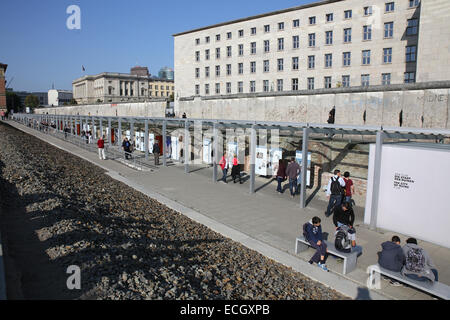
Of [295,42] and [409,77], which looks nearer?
[409,77]

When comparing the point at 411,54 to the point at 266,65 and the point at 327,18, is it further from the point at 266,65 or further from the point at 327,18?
the point at 266,65

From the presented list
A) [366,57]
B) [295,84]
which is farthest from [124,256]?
[295,84]

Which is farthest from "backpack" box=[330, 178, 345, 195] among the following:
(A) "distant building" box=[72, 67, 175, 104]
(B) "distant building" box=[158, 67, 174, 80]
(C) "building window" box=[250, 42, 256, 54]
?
(B) "distant building" box=[158, 67, 174, 80]

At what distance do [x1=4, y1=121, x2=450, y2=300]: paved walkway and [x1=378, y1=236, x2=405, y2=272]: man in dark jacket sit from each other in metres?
0.41

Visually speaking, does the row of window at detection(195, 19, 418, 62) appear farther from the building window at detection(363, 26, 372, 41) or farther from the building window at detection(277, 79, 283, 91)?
the building window at detection(277, 79, 283, 91)

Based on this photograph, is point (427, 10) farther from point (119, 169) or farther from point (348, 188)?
point (119, 169)

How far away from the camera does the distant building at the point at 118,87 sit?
96.4 meters

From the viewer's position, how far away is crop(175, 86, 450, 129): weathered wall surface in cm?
1316

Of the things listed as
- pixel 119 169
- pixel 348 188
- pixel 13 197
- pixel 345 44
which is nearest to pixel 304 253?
pixel 348 188

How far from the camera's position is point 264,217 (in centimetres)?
969

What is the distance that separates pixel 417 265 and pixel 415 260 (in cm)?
8

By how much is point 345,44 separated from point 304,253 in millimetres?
40060

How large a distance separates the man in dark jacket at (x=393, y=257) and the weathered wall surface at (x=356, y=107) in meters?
9.39
